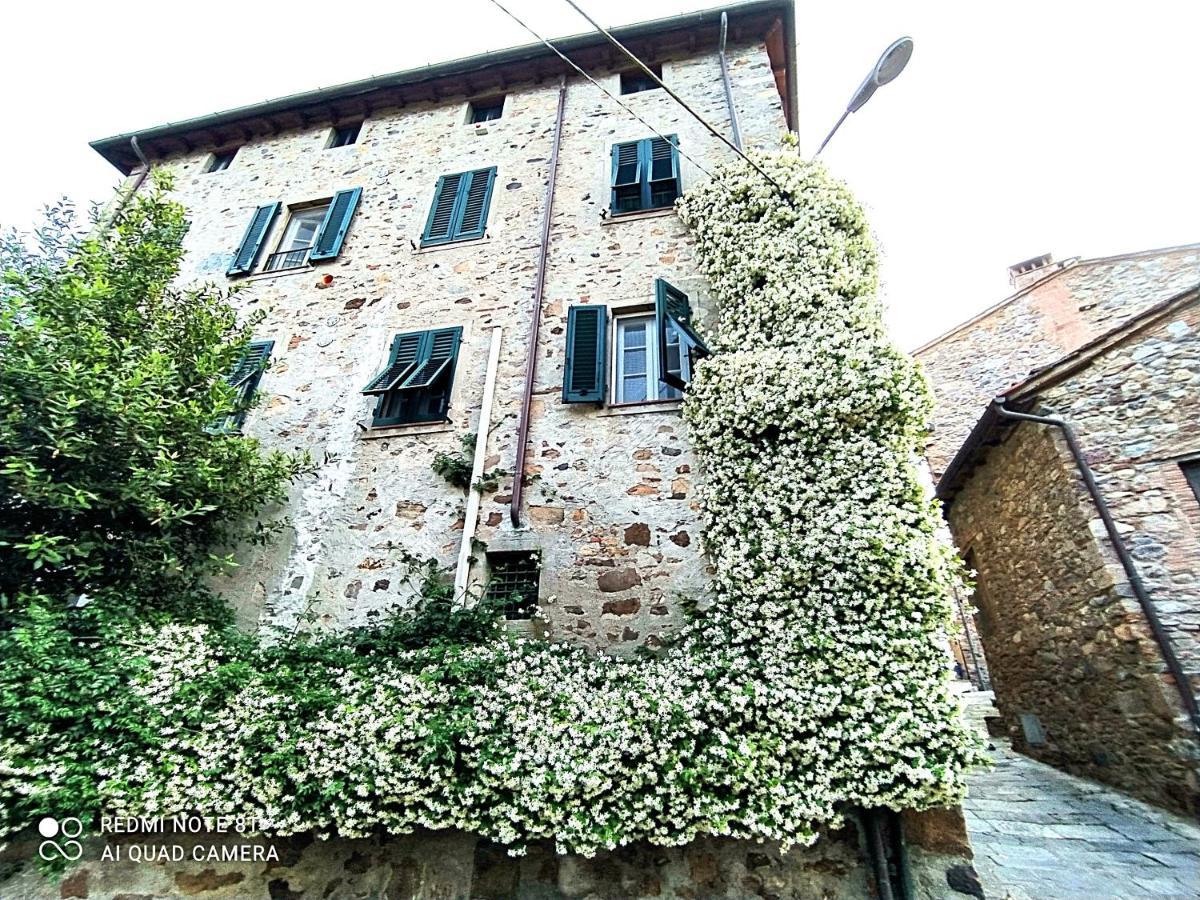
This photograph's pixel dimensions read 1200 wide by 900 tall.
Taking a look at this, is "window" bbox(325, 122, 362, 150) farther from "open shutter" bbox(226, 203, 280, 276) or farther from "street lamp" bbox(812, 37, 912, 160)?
"street lamp" bbox(812, 37, 912, 160)

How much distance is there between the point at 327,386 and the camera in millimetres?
6418

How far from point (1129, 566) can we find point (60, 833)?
8.68 metres

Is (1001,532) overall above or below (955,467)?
below

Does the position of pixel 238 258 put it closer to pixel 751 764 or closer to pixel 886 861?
pixel 751 764

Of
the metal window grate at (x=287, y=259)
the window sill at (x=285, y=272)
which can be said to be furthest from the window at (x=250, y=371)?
the metal window grate at (x=287, y=259)

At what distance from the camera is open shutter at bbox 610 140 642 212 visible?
7.07 meters

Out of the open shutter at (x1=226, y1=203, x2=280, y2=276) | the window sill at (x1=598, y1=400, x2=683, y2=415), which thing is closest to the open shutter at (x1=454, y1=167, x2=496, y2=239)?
the open shutter at (x1=226, y1=203, x2=280, y2=276)

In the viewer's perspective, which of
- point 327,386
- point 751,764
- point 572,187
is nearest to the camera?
point 751,764

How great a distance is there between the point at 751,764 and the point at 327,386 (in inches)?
233

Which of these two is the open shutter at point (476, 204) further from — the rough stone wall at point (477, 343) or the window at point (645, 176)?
the window at point (645, 176)

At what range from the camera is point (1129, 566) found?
5164mm

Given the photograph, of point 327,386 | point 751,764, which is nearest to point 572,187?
point 327,386

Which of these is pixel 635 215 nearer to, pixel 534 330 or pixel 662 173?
pixel 662 173

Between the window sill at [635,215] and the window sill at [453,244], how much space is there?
1.59m
